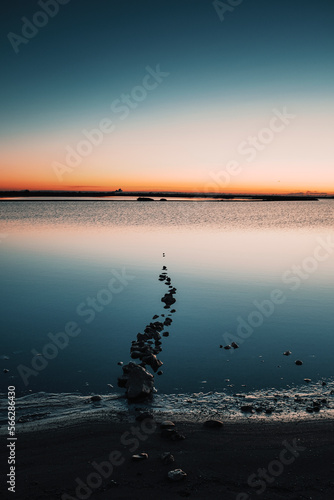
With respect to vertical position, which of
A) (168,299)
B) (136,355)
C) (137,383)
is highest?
(168,299)

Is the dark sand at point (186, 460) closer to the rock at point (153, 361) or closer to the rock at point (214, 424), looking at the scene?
the rock at point (214, 424)

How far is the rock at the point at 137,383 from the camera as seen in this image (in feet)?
25.3

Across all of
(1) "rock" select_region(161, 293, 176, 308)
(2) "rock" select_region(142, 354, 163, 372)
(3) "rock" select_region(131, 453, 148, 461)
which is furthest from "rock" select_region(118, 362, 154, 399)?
(1) "rock" select_region(161, 293, 176, 308)

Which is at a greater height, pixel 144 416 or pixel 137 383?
pixel 137 383

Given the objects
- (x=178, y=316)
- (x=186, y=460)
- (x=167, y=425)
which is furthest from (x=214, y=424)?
(x=178, y=316)

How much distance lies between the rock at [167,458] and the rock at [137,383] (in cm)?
208

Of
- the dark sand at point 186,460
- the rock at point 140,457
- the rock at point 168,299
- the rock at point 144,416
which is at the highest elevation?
Answer: the rock at point 168,299

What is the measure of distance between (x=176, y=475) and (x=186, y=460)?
0.49m

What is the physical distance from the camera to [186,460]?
5.72 metres

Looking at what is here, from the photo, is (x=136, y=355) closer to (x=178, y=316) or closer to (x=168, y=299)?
(x=178, y=316)

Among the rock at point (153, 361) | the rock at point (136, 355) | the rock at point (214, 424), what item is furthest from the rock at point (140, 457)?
the rock at point (136, 355)

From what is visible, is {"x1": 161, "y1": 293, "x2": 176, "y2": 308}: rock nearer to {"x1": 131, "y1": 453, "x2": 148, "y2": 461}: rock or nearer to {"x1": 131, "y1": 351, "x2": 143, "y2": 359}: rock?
{"x1": 131, "y1": 351, "x2": 143, "y2": 359}: rock

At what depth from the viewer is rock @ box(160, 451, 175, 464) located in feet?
18.4

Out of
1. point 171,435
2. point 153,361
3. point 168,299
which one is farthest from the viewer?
point 168,299
